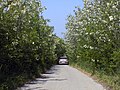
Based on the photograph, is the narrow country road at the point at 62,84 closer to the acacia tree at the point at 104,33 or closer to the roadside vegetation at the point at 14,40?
the roadside vegetation at the point at 14,40

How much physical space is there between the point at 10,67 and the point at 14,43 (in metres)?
4.78

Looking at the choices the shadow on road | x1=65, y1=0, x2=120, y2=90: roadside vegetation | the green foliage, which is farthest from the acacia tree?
the green foliage

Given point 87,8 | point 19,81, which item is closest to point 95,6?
point 87,8

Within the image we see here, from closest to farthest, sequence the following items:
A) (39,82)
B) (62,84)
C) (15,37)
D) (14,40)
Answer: (14,40)
(15,37)
(62,84)
(39,82)

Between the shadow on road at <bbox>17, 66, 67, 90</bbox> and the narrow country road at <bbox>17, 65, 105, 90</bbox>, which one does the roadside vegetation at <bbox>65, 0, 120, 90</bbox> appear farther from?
the shadow on road at <bbox>17, 66, 67, 90</bbox>

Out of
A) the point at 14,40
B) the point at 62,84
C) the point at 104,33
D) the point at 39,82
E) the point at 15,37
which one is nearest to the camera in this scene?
the point at 14,40

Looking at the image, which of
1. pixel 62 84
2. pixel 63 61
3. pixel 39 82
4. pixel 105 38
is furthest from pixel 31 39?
pixel 63 61

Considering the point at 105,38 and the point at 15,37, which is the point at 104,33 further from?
the point at 15,37

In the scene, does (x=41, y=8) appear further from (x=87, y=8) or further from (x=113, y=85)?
(x=113, y=85)

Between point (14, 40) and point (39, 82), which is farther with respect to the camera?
point (39, 82)

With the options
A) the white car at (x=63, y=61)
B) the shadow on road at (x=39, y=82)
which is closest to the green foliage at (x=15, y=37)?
the shadow on road at (x=39, y=82)

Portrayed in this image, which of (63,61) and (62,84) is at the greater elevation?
(63,61)

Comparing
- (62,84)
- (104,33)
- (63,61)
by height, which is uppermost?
(104,33)

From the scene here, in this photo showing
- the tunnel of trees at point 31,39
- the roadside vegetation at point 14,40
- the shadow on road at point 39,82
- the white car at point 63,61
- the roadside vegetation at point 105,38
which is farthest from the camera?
the white car at point 63,61
